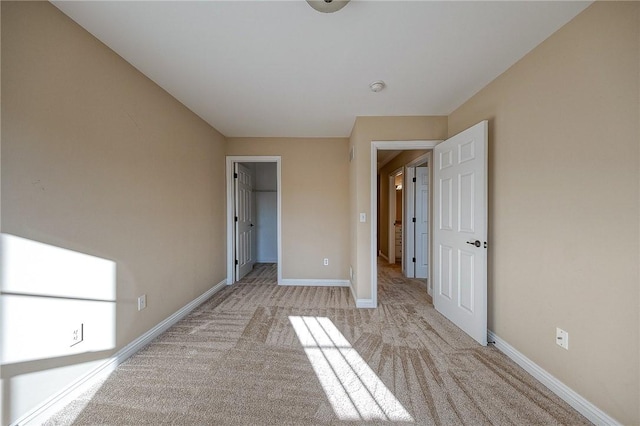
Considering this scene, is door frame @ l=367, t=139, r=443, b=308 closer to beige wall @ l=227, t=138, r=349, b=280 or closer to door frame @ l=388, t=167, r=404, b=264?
beige wall @ l=227, t=138, r=349, b=280

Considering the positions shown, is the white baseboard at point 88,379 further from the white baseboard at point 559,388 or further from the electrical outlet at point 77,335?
the white baseboard at point 559,388

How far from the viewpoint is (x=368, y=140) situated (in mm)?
2965

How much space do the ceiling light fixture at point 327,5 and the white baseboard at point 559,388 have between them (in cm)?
267

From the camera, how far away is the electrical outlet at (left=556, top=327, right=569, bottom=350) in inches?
60.3

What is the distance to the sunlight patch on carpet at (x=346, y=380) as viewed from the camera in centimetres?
143

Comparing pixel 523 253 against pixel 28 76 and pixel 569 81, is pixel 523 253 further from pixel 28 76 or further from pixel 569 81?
pixel 28 76

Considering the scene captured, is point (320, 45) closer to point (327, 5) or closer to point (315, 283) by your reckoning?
point (327, 5)

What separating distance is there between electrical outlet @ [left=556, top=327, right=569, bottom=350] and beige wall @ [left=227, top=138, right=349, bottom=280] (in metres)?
2.55

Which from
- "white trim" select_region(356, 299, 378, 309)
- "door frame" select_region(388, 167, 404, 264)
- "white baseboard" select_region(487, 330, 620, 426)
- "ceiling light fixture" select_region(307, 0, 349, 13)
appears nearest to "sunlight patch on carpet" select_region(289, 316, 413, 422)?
"white trim" select_region(356, 299, 378, 309)

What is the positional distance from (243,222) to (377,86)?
3173mm

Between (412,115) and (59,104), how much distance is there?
312 centimetres

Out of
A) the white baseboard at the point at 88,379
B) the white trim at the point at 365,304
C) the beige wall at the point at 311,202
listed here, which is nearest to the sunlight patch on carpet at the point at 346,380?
the white trim at the point at 365,304

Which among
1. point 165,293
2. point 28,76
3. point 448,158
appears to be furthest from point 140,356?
point 448,158

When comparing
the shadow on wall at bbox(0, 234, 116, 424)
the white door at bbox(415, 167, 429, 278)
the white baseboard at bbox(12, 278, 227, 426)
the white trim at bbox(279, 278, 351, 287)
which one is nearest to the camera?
the shadow on wall at bbox(0, 234, 116, 424)
